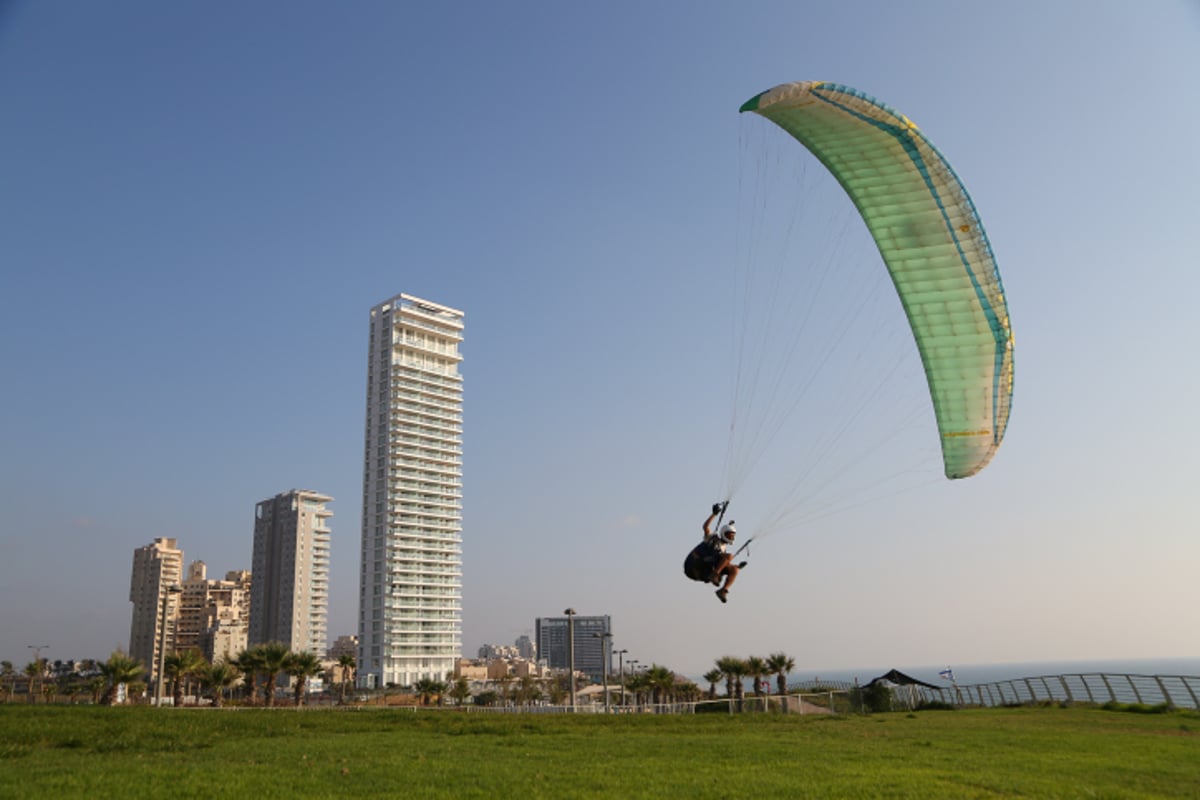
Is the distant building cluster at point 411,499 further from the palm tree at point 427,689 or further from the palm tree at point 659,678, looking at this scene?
the palm tree at point 659,678

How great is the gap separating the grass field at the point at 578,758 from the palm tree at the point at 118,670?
25.2 m

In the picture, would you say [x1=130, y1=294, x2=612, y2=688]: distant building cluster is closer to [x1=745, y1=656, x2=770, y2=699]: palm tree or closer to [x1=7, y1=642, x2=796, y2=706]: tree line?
[x1=7, y1=642, x2=796, y2=706]: tree line

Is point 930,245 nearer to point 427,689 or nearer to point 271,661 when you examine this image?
point 271,661

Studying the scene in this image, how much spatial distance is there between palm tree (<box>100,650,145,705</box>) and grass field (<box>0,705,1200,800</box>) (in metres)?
25.2

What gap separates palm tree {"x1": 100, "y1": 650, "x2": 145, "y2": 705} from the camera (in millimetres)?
45722

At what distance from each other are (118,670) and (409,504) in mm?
95625

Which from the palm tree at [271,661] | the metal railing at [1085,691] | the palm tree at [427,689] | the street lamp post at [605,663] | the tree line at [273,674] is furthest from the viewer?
the palm tree at [427,689]

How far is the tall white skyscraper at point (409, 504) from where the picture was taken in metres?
138

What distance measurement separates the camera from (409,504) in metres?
142

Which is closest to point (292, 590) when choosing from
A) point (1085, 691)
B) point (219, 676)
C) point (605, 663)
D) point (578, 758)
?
point (219, 676)

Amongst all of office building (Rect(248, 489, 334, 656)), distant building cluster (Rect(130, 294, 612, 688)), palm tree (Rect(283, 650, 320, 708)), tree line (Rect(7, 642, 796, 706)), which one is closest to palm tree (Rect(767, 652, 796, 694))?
tree line (Rect(7, 642, 796, 706))

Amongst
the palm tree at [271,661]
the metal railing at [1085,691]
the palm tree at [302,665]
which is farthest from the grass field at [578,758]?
the palm tree at [302,665]

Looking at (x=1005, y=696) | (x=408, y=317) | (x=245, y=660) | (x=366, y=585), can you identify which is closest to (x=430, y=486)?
(x=366, y=585)

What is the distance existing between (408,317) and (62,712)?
431ft
